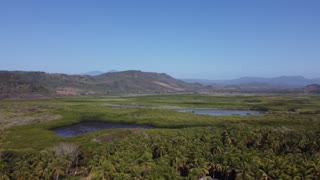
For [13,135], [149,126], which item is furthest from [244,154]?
[13,135]

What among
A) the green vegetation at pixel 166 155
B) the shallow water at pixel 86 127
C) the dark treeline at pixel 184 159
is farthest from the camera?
the shallow water at pixel 86 127

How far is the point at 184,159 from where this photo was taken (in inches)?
2997

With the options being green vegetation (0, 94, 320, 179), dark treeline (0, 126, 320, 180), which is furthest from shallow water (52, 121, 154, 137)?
dark treeline (0, 126, 320, 180)

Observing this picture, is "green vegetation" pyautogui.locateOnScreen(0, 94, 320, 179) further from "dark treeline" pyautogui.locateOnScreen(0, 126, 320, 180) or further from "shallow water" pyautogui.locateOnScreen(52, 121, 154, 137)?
"shallow water" pyautogui.locateOnScreen(52, 121, 154, 137)

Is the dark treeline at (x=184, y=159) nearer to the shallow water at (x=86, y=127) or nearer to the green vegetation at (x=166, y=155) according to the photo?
the green vegetation at (x=166, y=155)

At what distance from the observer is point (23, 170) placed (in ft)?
221

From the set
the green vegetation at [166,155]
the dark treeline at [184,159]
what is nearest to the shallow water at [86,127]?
the green vegetation at [166,155]

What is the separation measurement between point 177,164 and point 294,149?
33226 millimetres

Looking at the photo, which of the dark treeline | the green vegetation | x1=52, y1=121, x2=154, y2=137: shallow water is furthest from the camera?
x1=52, y1=121, x2=154, y2=137: shallow water

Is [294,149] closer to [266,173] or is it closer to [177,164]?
[266,173]

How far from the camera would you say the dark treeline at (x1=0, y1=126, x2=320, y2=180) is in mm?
66625

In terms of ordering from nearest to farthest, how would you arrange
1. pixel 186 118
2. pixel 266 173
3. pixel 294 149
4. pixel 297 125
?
1. pixel 266 173
2. pixel 294 149
3. pixel 297 125
4. pixel 186 118

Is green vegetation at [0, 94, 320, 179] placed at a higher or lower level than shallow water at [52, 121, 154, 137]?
higher

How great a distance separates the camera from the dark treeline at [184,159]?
66625 mm
